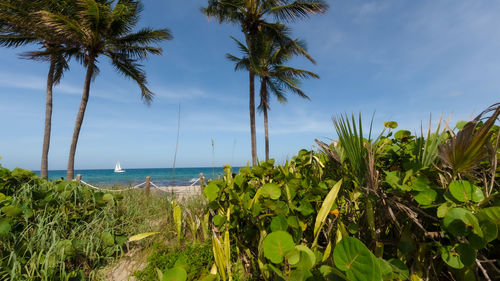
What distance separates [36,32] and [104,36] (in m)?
2.46

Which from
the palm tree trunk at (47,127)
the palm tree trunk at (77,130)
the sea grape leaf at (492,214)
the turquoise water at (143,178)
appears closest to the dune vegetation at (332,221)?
the sea grape leaf at (492,214)

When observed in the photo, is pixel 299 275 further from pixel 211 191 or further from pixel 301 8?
pixel 301 8

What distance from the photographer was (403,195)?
1.01 m

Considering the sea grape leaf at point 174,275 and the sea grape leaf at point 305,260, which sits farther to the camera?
the sea grape leaf at point 174,275

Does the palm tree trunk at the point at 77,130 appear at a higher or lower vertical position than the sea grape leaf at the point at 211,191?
higher

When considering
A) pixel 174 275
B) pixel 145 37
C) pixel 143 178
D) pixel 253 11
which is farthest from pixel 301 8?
pixel 143 178

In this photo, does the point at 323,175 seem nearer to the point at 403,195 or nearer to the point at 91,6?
the point at 403,195

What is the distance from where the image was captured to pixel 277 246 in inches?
37.2

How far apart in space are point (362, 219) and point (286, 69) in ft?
47.3

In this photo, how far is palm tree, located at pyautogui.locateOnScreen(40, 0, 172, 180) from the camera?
7539 millimetres

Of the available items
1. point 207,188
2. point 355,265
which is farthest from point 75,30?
point 355,265

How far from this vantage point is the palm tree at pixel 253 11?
1005cm

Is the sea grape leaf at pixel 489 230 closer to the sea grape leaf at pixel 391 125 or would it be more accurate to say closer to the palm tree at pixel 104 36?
the sea grape leaf at pixel 391 125

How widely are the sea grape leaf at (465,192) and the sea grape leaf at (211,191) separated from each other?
1229mm
